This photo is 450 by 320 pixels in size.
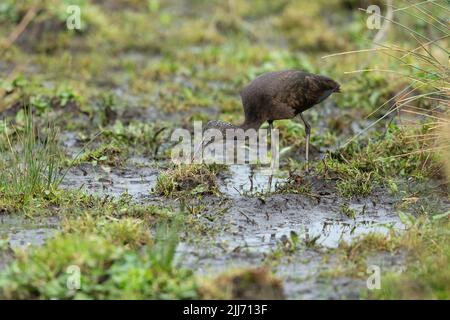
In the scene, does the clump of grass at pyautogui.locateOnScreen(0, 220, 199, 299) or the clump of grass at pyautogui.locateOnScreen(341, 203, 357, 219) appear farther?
the clump of grass at pyautogui.locateOnScreen(341, 203, 357, 219)

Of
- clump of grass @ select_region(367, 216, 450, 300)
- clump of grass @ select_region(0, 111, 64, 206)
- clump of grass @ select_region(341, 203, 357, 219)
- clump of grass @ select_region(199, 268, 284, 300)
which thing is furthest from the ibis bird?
clump of grass @ select_region(199, 268, 284, 300)

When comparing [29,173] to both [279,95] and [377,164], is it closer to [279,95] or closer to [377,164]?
[279,95]

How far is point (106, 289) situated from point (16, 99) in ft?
15.9

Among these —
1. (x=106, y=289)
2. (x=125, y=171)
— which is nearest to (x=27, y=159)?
(x=125, y=171)

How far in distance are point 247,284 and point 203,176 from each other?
2.06 meters

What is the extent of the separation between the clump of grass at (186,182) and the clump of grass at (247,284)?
1890 mm

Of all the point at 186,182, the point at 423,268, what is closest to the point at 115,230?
the point at 186,182

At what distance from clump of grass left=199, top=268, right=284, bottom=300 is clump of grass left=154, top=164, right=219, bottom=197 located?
189cm

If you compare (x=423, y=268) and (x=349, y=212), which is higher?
(x=349, y=212)

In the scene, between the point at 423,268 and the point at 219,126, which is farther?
the point at 219,126

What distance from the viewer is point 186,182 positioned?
751 cm

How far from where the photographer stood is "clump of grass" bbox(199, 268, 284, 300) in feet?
18.2

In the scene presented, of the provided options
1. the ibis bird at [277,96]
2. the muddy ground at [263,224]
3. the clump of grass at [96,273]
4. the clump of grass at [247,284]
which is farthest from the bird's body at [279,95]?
the clump of grass at [247,284]

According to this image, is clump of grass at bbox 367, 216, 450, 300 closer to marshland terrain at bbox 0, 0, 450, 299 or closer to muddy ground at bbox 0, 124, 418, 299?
marshland terrain at bbox 0, 0, 450, 299
